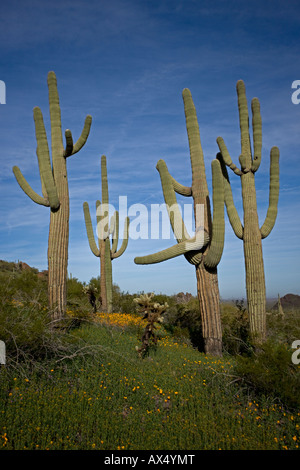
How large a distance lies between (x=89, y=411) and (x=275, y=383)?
334 cm

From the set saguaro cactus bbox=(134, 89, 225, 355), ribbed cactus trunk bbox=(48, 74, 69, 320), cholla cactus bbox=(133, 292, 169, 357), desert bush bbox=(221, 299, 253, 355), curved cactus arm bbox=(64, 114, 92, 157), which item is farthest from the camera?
curved cactus arm bbox=(64, 114, 92, 157)

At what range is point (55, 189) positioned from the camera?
1020cm

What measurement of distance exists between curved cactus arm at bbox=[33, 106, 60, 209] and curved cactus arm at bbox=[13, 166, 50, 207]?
6.7 inches

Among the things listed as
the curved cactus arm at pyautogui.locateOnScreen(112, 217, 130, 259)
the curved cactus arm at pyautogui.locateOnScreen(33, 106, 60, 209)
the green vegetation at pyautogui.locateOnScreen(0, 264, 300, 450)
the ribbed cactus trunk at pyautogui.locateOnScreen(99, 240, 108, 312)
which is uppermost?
the curved cactus arm at pyautogui.locateOnScreen(33, 106, 60, 209)

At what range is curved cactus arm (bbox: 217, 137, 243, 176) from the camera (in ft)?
35.5

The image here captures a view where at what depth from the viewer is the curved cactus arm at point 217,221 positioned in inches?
350

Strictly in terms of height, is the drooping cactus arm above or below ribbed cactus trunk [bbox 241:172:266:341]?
above

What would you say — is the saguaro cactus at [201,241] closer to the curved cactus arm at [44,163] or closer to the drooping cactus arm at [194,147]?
the drooping cactus arm at [194,147]

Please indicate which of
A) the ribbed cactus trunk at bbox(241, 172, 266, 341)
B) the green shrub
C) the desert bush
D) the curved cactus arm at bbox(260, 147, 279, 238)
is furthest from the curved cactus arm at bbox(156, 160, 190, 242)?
the green shrub

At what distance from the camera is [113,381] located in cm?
682

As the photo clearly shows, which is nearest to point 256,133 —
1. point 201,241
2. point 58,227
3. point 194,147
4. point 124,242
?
point 194,147

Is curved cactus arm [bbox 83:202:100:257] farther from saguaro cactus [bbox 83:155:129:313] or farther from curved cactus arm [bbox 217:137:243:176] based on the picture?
curved cactus arm [bbox 217:137:243:176]

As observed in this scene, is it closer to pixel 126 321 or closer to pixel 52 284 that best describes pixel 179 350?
pixel 126 321

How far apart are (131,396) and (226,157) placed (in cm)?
755
